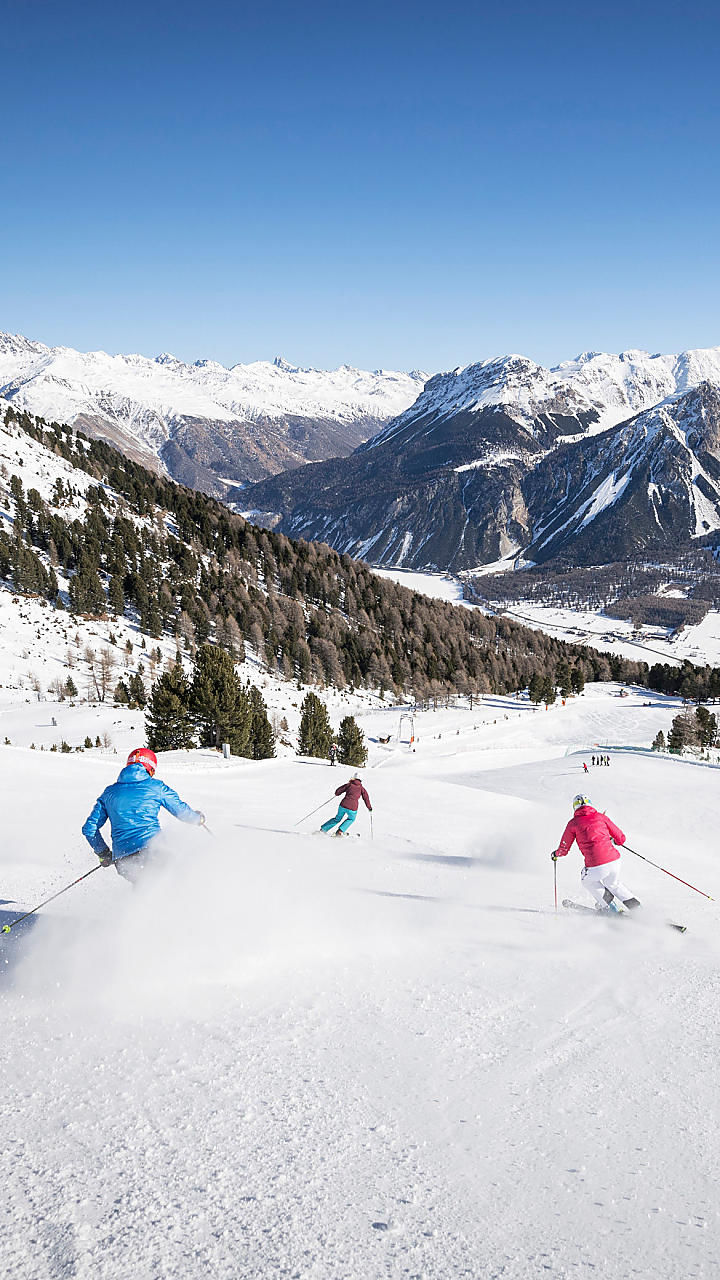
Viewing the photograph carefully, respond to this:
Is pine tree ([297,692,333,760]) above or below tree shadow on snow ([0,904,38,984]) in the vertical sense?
below

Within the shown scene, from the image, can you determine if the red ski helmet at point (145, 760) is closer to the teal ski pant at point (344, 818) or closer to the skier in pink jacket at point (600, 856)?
the skier in pink jacket at point (600, 856)

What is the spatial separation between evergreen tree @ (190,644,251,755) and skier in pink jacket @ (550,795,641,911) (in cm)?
3378

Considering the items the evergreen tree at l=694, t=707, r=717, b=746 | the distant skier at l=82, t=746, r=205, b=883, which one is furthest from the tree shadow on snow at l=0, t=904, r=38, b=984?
the evergreen tree at l=694, t=707, r=717, b=746

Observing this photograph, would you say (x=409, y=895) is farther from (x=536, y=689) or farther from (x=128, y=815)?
(x=536, y=689)

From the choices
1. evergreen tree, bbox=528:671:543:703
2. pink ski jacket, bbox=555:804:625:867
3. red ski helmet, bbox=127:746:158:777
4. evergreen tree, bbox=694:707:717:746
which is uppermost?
red ski helmet, bbox=127:746:158:777

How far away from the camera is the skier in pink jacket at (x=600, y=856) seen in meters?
10.9

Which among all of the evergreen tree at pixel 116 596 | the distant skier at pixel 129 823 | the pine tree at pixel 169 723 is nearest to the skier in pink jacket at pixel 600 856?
the distant skier at pixel 129 823

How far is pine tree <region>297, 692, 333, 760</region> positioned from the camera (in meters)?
60.5

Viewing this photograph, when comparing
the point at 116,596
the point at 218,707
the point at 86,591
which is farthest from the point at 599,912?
the point at 116,596

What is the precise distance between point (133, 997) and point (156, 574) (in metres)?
106

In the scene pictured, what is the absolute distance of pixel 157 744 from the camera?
41594 mm

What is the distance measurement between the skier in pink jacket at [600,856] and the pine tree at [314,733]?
48.6 meters

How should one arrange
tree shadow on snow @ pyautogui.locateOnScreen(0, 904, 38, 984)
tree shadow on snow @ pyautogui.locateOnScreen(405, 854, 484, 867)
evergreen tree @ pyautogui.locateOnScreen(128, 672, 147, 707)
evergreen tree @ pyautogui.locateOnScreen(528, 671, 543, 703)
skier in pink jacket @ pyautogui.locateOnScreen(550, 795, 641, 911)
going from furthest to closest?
evergreen tree @ pyautogui.locateOnScreen(528, 671, 543, 703) → evergreen tree @ pyautogui.locateOnScreen(128, 672, 147, 707) → tree shadow on snow @ pyautogui.locateOnScreen(405, 854, 484, 867) → skier in pink jacket @ pyautogui.locateOnScreen(550, 795, 641, 911) → tree shadow on snow @ pyautogui.locateOnScreen(0, 904, 38, 984)

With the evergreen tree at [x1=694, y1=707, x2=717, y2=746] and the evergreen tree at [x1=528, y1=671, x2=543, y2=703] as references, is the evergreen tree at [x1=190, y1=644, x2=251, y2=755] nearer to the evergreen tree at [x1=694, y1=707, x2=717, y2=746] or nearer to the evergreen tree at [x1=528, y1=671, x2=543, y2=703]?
the evergreen tree at [x1=694, y1=707, x2=717, y2=746]
